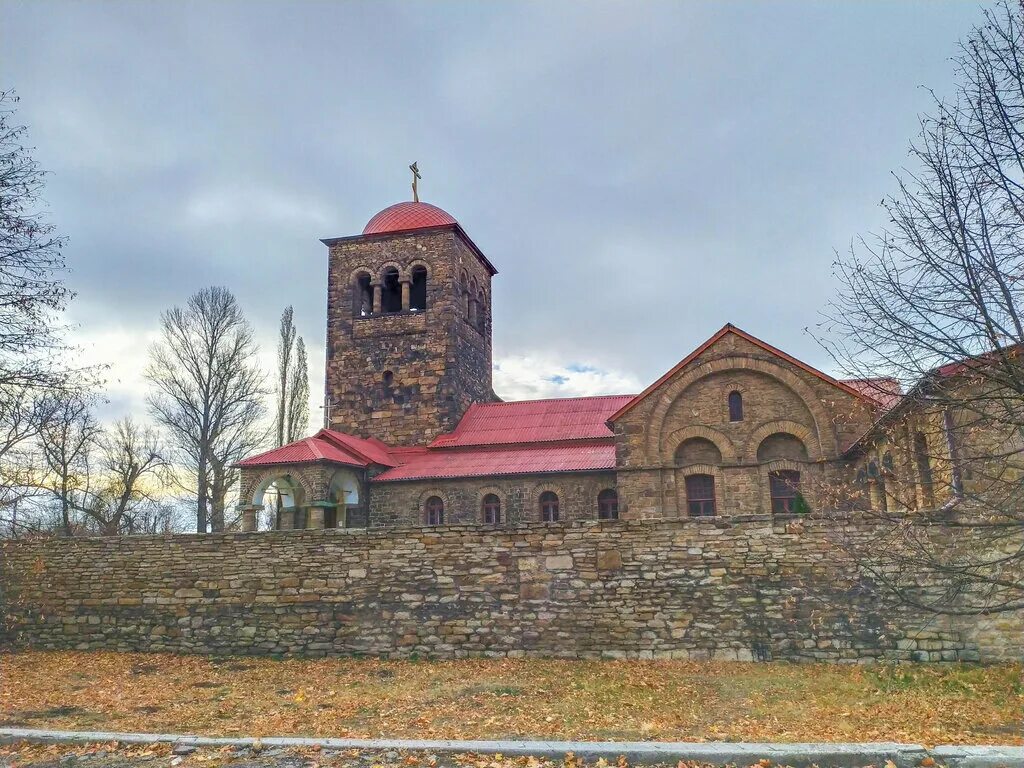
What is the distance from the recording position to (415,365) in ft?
86.5

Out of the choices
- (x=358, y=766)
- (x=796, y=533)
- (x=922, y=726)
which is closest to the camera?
(x=358, y=766)

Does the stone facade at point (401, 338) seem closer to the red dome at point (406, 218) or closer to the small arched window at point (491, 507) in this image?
the red dome at point (406, 218)

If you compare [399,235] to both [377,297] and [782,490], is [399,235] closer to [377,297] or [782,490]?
[377,297]

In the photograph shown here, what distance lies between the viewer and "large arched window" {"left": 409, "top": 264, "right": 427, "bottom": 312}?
90.4 ft

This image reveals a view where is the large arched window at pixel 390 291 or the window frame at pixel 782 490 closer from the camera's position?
the window frame at pixel 782 490

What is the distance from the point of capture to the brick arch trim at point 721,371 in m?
18.5

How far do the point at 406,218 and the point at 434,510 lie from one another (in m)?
12.2

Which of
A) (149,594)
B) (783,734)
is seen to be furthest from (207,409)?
(783,734)

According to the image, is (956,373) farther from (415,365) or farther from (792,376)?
(415,365)

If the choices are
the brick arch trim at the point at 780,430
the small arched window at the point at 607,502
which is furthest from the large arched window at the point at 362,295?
the brick arch trim at the point at 780,430

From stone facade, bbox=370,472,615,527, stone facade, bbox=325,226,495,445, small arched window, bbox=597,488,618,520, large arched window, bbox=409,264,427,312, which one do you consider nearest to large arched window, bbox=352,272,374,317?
stone facade, bbox=325,226,495,445

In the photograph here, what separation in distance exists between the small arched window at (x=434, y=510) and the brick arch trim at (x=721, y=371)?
6.65m

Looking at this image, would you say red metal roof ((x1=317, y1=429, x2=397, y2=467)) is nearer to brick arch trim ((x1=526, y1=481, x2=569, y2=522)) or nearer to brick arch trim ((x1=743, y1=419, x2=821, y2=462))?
brick arch trim ((x1=526, y1=481, x2=569, y2=522))

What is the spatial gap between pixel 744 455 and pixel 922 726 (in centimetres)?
1124
